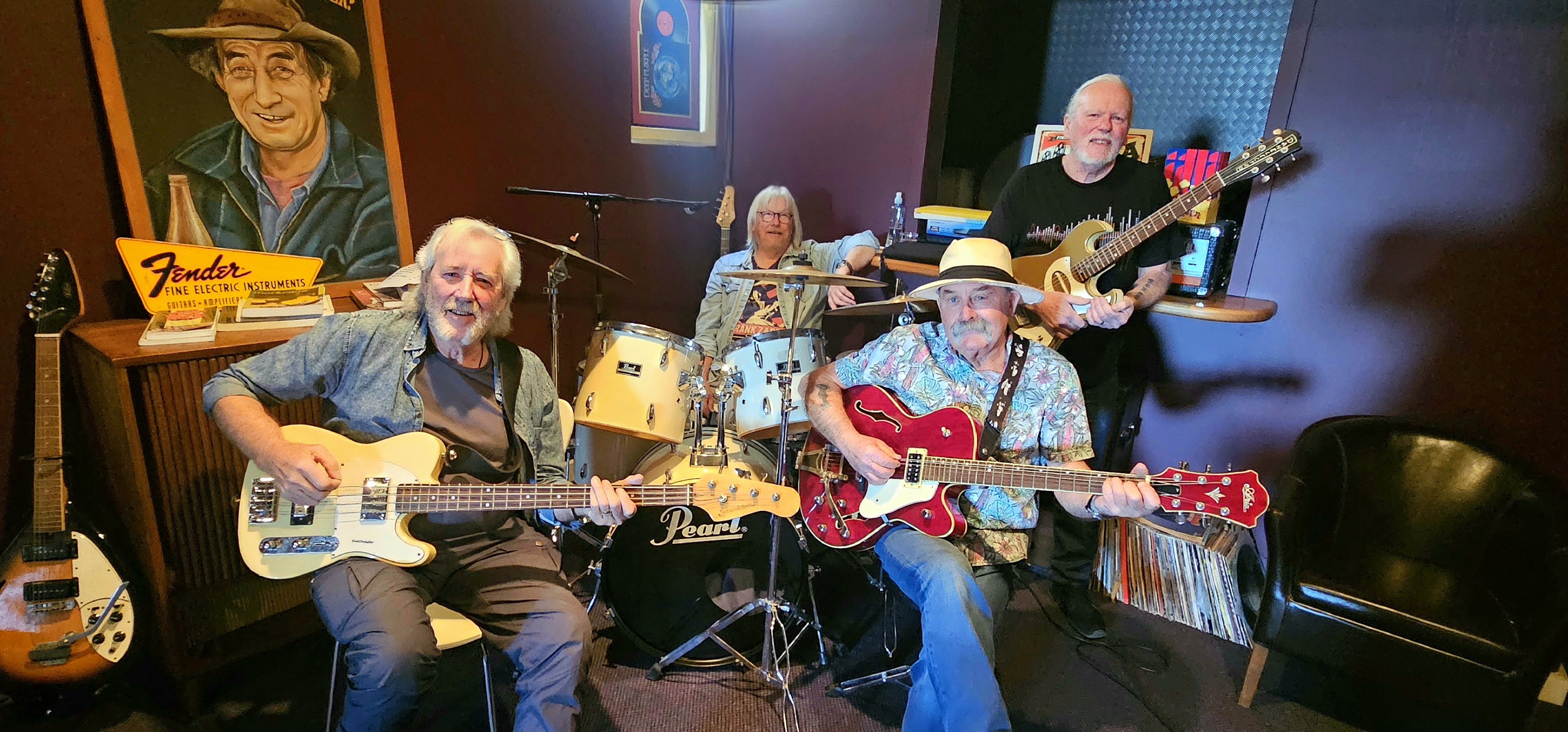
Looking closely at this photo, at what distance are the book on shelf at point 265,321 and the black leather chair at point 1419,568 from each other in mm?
2912

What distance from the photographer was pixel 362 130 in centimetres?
234

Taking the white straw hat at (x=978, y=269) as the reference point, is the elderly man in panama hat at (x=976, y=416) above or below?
below

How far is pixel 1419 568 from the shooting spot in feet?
6.92

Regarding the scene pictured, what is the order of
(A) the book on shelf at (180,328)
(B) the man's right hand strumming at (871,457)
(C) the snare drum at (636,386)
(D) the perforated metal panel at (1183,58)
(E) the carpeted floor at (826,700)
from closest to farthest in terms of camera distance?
1. (A) the book on shelf at (180,328)
2. (B) the man's right hand strumming at (871,457)
3. (E) the carpeted floor at (826,700)
4. (C) the snare drum at (636,386)
5. (D) the perforated metal panel at (1183,58)

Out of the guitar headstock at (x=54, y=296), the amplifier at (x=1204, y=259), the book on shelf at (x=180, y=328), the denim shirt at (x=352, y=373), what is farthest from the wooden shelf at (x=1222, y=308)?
the guitar headstock at (x=54, y=296)

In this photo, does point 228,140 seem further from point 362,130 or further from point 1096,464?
point 1096,464

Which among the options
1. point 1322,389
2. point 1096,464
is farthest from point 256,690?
point 1322,389

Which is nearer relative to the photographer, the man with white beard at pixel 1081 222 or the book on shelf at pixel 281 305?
the book on shelf at pixel 281 305

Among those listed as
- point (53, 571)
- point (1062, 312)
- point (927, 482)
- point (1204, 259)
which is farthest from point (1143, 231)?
point (53, 571)

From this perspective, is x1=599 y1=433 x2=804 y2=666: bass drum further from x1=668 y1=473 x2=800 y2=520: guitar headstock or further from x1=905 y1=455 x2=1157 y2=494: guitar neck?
x1=905 y1=455 x2=1157 y2=494: guitar neck

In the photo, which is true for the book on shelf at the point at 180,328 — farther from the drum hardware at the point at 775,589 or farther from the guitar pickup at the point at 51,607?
the drum hardware at the point at 775,589

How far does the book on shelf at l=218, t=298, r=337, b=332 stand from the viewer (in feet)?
6.20

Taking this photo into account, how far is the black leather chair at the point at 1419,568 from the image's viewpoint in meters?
1.78

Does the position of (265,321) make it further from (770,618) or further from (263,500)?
(770,618)
